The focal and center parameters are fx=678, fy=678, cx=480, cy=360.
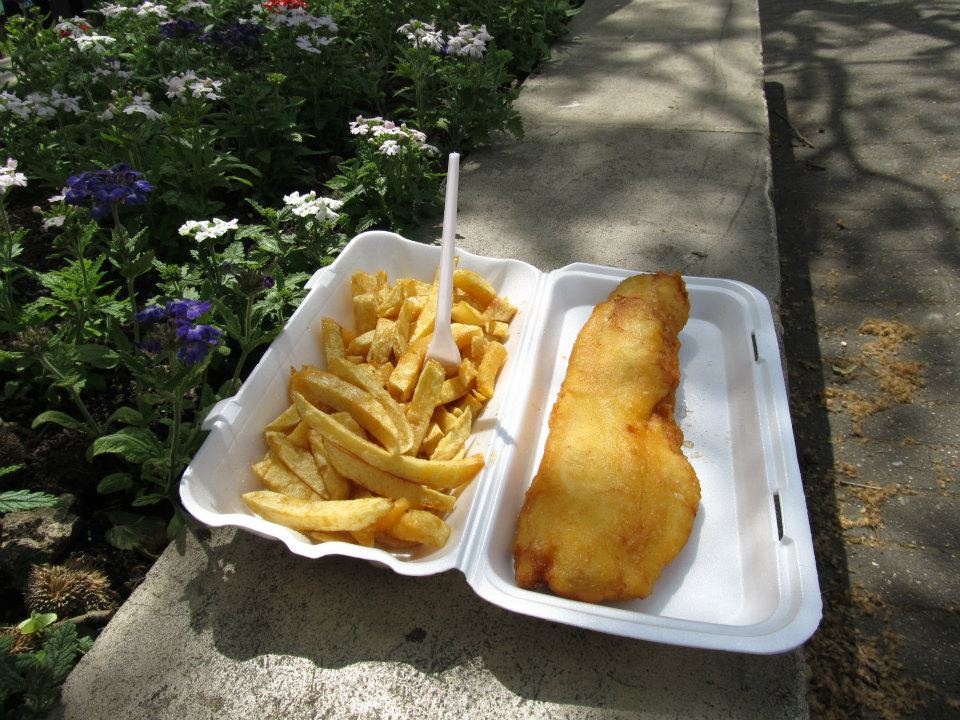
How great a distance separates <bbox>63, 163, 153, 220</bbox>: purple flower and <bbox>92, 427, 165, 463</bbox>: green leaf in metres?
0.81

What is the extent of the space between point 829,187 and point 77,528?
17.8 ft

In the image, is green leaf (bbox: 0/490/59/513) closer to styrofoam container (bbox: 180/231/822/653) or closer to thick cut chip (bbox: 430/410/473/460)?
styrofoam container (bbox: 180/231/822/653)

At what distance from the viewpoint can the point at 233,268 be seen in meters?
3.00

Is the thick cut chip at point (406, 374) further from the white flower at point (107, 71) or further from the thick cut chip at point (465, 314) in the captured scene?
the white flower at point (107, 71)

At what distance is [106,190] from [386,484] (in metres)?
1.52

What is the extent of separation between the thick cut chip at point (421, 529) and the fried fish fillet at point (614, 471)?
245 mm

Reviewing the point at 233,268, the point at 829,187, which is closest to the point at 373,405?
the point at 233,268

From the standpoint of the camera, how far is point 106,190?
249 centimetres

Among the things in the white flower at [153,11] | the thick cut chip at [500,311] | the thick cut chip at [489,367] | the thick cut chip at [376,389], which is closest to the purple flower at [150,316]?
the thick cut chip at [376,389]

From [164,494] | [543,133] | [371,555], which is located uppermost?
[371,555]

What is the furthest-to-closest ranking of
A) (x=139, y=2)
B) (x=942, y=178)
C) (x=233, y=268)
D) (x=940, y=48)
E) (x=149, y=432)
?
(x=940, y=48) < (x=139, y=2) < (x=942, y=178) < (x=233, y=268) < (x=149, y=432)

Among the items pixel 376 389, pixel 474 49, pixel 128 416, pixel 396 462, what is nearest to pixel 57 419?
pixel 128 416

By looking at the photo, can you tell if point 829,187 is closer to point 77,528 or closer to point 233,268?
point 233,268

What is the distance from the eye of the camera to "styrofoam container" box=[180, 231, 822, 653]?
198 cm
